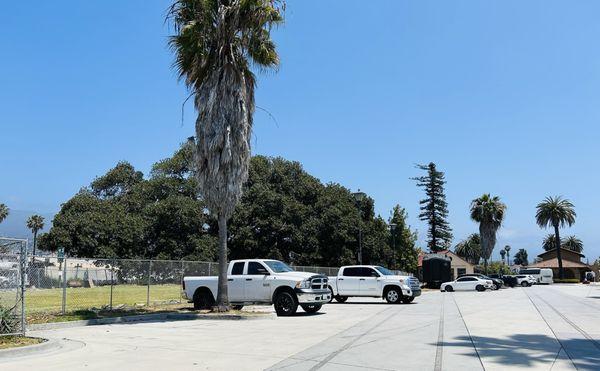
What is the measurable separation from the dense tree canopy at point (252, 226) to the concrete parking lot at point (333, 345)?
33.6 metres

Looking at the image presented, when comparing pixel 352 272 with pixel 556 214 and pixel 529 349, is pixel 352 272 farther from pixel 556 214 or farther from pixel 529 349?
pixel 556 214

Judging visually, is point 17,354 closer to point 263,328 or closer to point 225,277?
point 263,328

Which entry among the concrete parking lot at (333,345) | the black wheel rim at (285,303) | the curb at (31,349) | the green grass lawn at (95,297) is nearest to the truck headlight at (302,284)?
the black wheel rim at (285,303)

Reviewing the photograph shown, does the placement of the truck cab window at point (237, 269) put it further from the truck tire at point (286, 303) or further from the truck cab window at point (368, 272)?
the truck cab window at point (368, 272)

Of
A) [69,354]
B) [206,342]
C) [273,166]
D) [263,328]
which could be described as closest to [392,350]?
[206,342]

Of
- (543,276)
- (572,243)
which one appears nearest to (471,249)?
(572,243)

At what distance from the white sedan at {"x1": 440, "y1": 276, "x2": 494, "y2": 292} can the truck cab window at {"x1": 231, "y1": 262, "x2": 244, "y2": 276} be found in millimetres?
29571

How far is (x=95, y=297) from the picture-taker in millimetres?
22453

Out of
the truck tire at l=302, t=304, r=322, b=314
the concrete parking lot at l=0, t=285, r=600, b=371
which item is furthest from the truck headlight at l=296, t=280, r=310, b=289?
the concrete parking lot at l=0, t=285, r=600, b=371

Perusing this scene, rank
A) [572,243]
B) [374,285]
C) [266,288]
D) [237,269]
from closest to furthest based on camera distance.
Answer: [266,288] < [237,269] < [374,285] < [572,243]

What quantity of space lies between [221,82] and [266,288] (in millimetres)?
7858

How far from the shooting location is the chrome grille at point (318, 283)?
19938 mm

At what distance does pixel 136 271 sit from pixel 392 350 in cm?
1582

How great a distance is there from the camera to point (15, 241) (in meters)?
12.0
